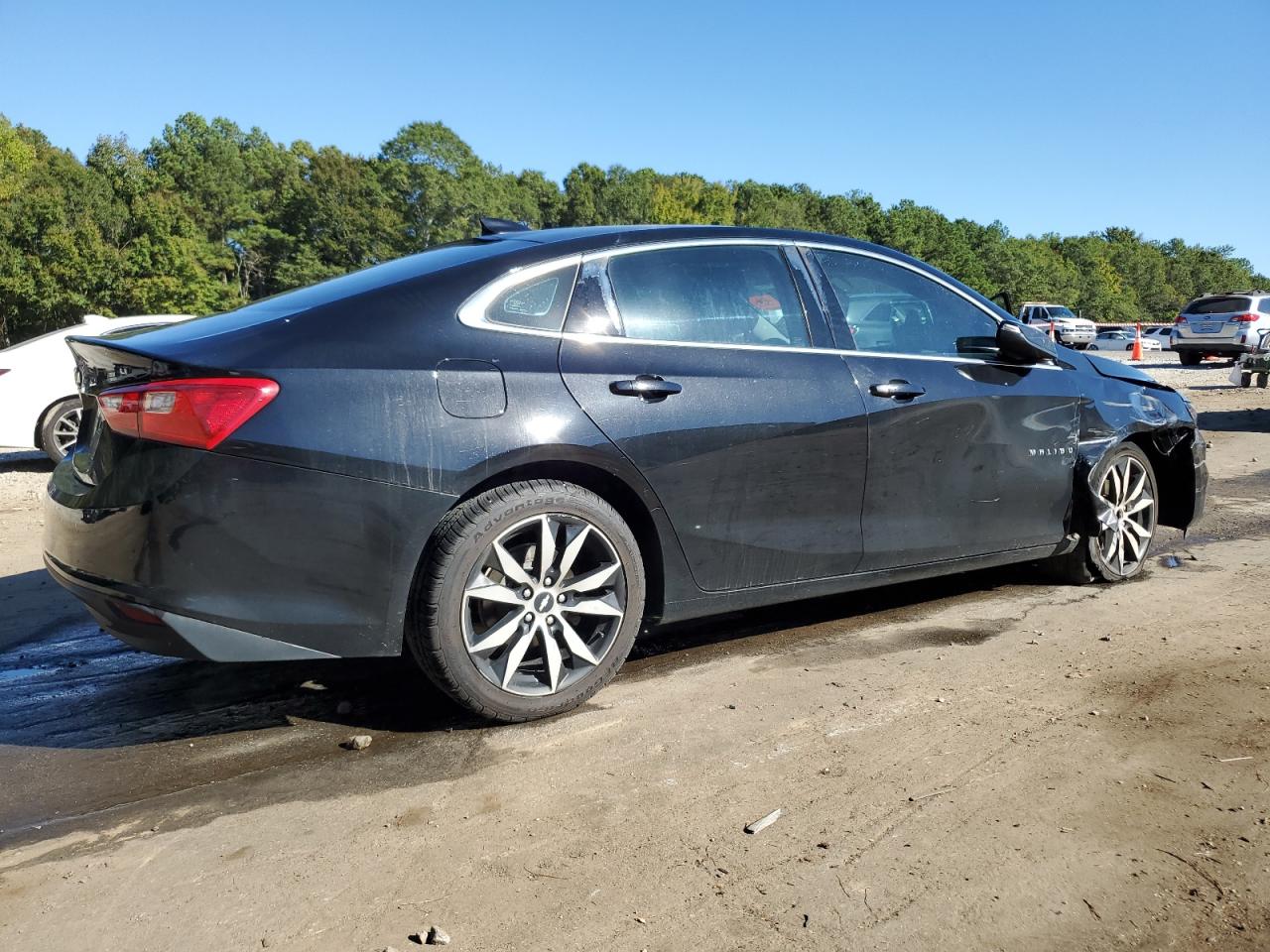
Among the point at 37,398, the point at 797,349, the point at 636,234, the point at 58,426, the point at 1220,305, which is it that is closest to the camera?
the point at 636,234

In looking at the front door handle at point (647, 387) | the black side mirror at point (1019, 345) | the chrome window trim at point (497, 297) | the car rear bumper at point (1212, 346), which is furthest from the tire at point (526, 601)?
the car rear bumper at point (1212, 346)

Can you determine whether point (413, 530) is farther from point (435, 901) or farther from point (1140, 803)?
point (1140, 803)

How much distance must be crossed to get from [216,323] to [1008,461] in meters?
3.19

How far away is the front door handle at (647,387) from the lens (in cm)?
352

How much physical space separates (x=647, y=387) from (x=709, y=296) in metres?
0.55

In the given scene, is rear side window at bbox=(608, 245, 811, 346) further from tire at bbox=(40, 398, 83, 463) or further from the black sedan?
tire at bbox=(40, 398, 83, 463)

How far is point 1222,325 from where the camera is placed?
27.9 m

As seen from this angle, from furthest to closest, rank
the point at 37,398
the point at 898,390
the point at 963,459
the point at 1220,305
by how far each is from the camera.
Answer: the point at 1220,305 < the point at 37,398 < the point at 963,459 < the point at 898,390

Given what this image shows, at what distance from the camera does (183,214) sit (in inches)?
2514

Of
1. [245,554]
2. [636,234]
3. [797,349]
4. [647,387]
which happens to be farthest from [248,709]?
[797,349]

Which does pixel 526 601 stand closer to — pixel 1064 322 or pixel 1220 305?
pixel 1220 305

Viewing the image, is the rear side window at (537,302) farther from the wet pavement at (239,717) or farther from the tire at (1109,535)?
the tire at (1109,535)

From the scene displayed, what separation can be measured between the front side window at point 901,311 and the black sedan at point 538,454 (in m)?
0.01

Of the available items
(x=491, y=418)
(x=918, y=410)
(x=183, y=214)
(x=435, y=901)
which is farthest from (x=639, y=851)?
(x=183, y=214)
